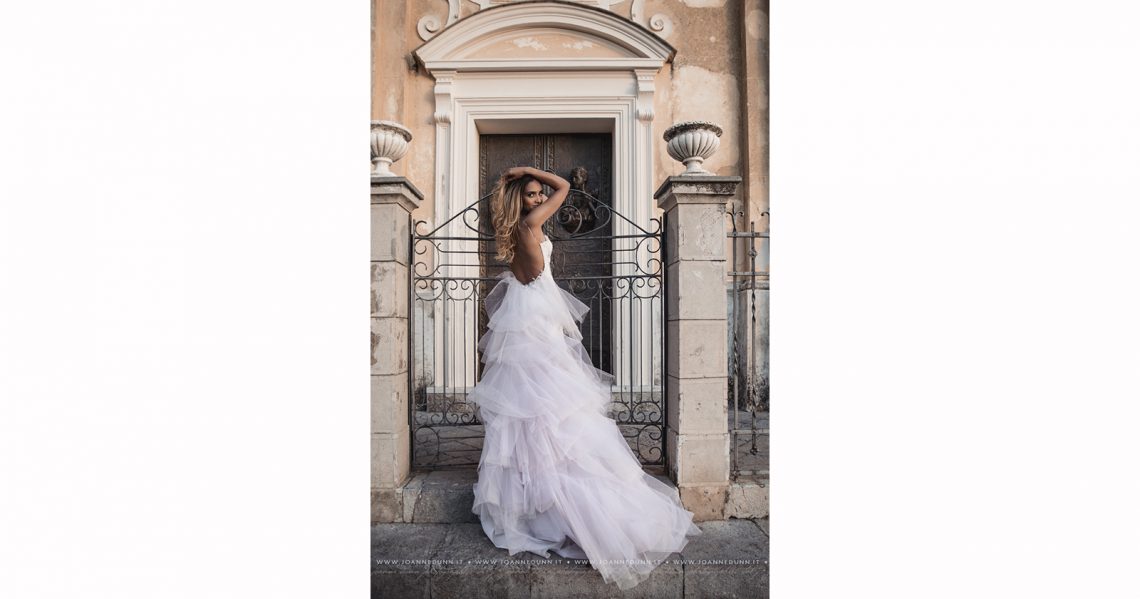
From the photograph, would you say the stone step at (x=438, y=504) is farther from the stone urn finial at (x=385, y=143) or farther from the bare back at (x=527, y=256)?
the stone urn finial at (x=385, y=143)

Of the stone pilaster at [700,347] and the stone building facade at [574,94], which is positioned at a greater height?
the stone building facade at [574,94]

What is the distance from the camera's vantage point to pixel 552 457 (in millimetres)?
2502

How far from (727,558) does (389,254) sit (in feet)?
7.41

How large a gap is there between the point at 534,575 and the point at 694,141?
2.32 meters

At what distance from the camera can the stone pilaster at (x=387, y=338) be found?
2.77 m

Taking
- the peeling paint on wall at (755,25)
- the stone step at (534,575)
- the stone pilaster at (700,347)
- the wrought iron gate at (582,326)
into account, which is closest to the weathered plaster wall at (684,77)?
the peeling paint on wall at (755,25)

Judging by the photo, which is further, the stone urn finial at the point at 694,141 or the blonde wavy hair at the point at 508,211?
the stone urn finial at the point at 694,141

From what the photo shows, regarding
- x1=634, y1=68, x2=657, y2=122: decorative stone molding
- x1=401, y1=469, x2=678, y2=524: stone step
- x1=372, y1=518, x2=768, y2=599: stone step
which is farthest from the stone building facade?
x1=372, y1=518, x2=768, y2=599: stone step

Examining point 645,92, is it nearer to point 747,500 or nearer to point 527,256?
point 527,256

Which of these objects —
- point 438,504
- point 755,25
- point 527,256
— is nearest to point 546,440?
point 438,504

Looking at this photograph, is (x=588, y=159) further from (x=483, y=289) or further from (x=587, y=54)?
(x=483, y=289)

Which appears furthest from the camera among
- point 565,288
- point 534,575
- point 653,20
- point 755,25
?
point 653,20

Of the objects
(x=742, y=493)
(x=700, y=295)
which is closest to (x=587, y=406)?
(x=700, y=295)

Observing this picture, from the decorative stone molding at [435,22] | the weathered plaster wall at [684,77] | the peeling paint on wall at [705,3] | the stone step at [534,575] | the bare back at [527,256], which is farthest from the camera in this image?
the decorative stone molding at [435,22]
